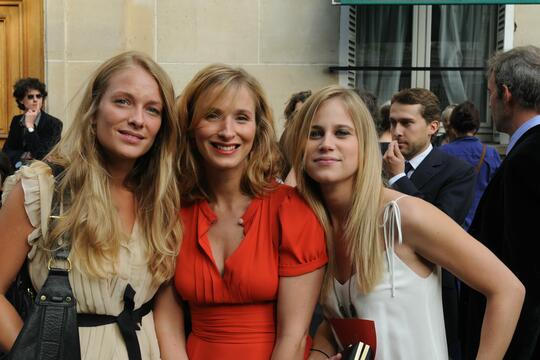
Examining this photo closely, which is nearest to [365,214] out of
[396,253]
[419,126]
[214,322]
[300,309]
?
[396,253]

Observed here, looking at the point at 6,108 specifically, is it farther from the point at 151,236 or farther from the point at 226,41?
the point at 151,236

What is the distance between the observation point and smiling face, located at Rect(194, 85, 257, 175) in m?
2.85

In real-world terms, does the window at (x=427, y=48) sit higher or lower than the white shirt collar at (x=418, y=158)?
higher

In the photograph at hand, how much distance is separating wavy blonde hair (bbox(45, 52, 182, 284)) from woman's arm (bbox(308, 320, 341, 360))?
0.68 metres

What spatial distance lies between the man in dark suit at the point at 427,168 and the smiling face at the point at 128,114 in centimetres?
156

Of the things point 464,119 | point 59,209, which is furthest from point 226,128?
point 464,119

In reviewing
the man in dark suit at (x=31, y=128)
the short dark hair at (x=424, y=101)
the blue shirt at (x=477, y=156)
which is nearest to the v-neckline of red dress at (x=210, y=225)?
the short dark hair at (x=424, y=101)

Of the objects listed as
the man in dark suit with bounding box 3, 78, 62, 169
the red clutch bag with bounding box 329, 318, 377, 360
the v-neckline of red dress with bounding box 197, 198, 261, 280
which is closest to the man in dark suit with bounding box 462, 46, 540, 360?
the red clutch bag with bounding box 329, 318, 377, 360

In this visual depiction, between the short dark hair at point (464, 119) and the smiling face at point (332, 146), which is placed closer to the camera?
the smiling face at point (332, 146)

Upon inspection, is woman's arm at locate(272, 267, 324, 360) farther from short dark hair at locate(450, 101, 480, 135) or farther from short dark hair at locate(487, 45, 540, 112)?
short dark hair at locate(450, 101, 480, 135)

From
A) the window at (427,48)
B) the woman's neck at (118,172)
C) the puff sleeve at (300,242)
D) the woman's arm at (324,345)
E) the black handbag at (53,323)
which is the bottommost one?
the woman's arm at (324,345)

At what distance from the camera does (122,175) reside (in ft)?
9.57

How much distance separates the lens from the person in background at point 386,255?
103 inches

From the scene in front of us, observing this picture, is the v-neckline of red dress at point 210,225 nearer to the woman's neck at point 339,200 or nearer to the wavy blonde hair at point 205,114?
the wavy blonde hair at point 205,114
